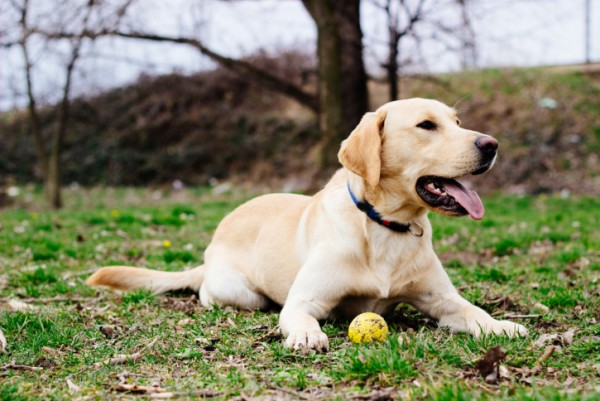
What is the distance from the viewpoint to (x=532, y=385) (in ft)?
9.47

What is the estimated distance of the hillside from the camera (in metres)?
15.2

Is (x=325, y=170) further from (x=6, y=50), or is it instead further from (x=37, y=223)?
(x=6, y=50)

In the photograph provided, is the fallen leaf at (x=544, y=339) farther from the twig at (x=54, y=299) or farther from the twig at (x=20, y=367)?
the twig at (x=54, y=299)

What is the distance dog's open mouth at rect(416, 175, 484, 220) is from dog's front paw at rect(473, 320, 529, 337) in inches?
24.8

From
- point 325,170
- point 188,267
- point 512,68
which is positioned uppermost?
point 512,68

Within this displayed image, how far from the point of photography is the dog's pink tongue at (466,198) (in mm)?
3881

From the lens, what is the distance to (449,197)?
13.0 feet

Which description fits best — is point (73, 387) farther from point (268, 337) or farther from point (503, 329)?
point (503, 329)

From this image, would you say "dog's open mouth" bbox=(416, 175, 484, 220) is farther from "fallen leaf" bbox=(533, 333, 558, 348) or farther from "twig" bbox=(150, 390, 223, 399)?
"twig" bbox=(150, 390, 223, 399)

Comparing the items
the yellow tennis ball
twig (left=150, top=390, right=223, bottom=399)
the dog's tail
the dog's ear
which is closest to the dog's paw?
the yellow tennis ball

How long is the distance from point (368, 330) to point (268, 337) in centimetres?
64

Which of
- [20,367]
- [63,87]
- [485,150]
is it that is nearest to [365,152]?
[485,150]

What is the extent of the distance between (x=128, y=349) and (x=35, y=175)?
1788cm

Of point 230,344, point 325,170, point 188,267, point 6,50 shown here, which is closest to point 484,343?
point 230,344
